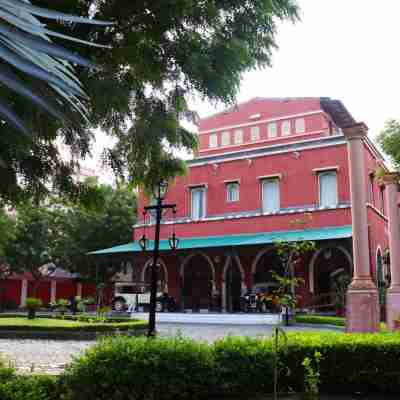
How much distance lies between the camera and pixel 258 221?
26891 millimetres

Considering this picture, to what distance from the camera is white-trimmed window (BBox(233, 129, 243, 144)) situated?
1554 inches

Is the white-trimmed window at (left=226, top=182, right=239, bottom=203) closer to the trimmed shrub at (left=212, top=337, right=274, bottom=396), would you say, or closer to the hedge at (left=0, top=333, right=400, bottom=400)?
the hedge at (left=0, top=333, right=400, bottom=400)

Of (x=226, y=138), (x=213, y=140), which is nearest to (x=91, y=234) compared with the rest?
(x=213, y=140)

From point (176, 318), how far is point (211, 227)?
683 cm

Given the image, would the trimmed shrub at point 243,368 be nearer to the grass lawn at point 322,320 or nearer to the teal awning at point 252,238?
the grass lawn at point 322,320

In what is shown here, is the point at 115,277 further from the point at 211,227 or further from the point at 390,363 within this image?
the point at 390,363

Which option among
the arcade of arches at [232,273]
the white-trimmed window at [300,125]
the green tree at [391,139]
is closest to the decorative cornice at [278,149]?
the arcade of arches at [232,273]

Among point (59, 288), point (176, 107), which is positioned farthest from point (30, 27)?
point (59, 288)

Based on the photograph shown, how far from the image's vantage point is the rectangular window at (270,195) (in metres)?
26.8

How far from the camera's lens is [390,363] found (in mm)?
6410

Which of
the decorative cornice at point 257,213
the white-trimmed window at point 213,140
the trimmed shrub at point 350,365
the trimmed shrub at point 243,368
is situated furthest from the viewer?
the white-trimmed window at point 213,140

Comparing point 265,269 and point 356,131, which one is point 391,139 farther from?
point 265,269

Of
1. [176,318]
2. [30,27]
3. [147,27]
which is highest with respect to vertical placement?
[147,27]

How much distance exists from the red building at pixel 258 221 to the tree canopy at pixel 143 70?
16.3 m
